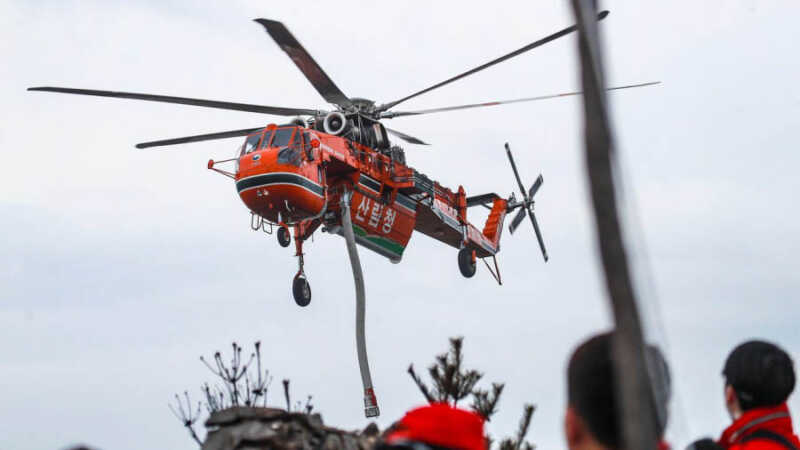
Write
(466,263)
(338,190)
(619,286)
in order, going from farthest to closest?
(466,263), (338,190), (619,286)

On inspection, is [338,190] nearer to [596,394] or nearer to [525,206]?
[525,206]

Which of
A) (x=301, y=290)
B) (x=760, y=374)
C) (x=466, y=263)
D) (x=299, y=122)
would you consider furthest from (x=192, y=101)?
(x=760, y=374)

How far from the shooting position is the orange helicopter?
869 inches

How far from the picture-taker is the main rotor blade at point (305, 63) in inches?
810

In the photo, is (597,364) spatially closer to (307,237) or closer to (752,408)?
(752,408)

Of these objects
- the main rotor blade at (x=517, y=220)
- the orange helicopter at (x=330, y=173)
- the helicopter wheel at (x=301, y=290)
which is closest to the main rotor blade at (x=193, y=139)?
the orange helicopter at (x=330, y=173)

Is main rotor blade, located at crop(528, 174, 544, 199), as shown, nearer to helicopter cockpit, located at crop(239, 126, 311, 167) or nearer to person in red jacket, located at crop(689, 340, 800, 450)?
helicopter cockpit, located at crop(239, 126, 311, 167)

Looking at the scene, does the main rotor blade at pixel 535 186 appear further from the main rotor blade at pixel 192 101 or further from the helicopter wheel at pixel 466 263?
the main rotor blade at pixel 192 101

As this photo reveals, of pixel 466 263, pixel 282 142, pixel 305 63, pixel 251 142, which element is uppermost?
pixel 305 63

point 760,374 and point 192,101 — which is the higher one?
point 192,101

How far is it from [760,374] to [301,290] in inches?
803

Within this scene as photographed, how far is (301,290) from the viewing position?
79.7 ft

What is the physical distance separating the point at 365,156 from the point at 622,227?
2237 centimetres

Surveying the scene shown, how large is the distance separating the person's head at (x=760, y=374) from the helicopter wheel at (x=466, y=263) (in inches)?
1010
